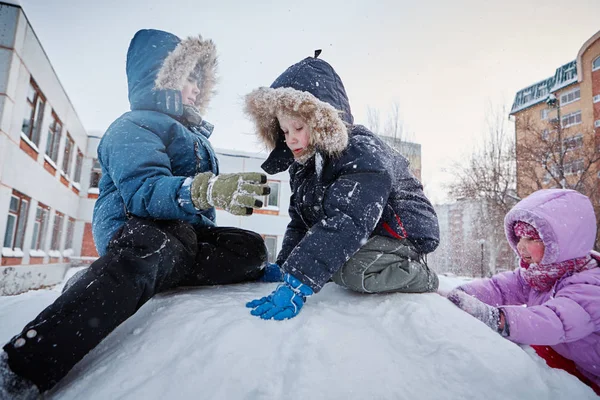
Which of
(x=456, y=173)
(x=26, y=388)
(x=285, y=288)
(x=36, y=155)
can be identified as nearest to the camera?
(x=26, y=388)

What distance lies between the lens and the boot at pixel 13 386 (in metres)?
1.01

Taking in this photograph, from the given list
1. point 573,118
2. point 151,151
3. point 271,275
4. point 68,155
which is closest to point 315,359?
point 271,275

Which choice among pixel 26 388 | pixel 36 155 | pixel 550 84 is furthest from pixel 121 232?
pixel 550 84

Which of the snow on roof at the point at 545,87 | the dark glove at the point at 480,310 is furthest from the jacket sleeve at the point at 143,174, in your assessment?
the snow on roof at the point at 545,87

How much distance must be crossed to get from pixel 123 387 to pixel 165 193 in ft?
2.59

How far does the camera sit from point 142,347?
126 cm

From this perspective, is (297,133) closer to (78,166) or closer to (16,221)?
(16,221)

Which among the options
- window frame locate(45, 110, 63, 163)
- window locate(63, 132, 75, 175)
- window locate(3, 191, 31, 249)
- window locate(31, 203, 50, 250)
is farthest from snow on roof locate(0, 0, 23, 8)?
window locate(63, 132, 75, 175)

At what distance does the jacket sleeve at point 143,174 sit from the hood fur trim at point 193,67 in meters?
0.47

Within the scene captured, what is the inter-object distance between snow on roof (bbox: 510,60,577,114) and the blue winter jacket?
28552mm

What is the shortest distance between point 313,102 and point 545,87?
31.0 m

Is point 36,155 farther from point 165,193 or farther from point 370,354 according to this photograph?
point 370,354

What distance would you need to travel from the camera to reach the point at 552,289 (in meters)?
1.86

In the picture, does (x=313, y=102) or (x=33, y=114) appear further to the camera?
(x=33, y=114)
